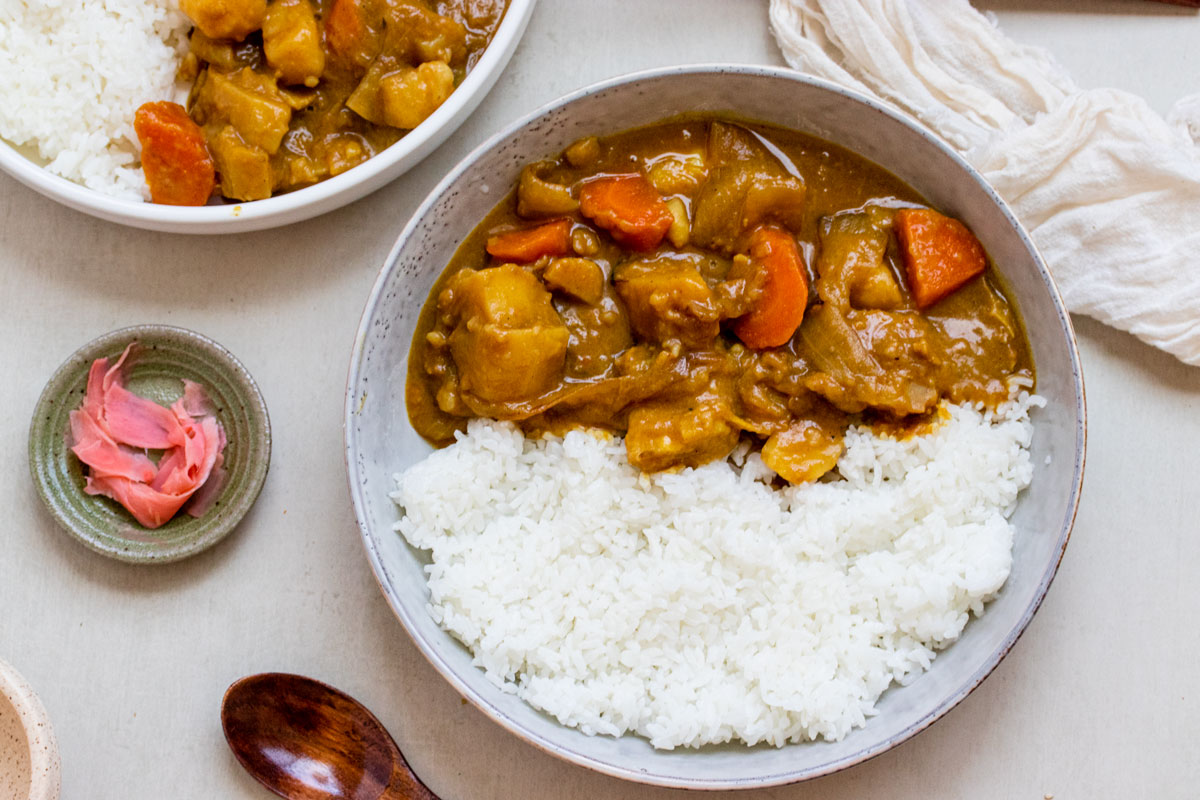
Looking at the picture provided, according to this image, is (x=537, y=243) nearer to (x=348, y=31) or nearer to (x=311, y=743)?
(x=348, y=31)

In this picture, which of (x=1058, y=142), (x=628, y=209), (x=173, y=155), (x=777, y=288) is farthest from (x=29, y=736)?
(x=1058, y=142)

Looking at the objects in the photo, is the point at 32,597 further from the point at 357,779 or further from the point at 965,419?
the point at 965,419

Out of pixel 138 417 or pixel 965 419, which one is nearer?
pixel 965 419

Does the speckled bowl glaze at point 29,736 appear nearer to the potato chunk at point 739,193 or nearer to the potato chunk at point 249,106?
the potato chunk at point 249,106

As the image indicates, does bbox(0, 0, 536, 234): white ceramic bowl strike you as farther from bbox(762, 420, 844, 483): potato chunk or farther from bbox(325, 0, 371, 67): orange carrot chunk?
bbox(762, 420, 844, 483): potato chunk

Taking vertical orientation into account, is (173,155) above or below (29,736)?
above

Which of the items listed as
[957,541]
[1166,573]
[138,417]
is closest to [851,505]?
[957,541]

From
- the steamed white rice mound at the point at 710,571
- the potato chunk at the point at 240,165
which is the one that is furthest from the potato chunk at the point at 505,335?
the potato chunk at the point at 240,165
